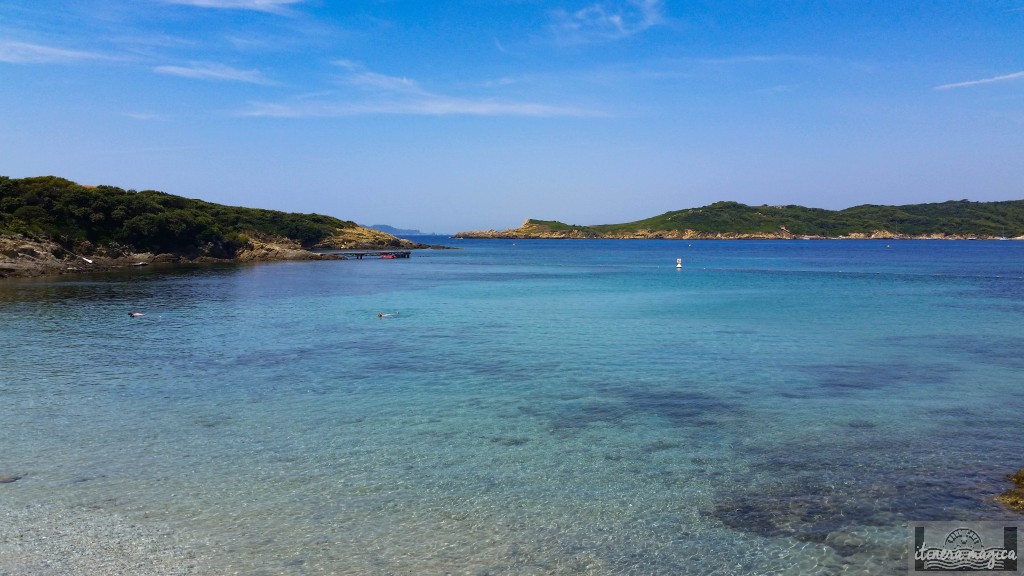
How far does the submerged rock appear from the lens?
13.0 m

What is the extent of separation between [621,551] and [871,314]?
42.0 meters

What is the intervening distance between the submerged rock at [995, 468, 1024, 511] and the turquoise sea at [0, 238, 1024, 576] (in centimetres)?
42

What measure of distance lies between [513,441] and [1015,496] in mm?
11241

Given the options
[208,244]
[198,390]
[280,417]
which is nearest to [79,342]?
[198,390]

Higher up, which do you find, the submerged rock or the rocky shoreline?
the rocky shoreline

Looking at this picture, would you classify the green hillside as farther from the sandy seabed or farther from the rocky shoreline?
the sandy seabed

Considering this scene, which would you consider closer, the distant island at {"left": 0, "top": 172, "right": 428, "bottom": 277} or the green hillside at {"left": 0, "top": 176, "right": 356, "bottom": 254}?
the distant island at {"left": 0, "top": 172, "right": 428, "bottom": 277}

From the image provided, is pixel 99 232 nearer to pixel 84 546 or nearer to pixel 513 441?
pixel 513 441

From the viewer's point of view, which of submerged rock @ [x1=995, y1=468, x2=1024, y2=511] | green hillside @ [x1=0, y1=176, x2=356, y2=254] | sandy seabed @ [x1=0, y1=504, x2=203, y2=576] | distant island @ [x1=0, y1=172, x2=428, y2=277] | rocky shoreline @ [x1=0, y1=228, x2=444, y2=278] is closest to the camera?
sandy seabed @ [x1=0, y1=504, x2=203, y2=576]

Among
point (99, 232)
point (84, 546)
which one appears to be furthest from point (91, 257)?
point (84, 546)

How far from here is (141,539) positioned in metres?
11.8

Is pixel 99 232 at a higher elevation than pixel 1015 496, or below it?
higher

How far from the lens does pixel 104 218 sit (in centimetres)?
10088

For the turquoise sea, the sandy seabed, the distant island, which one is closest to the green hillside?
the distant island
